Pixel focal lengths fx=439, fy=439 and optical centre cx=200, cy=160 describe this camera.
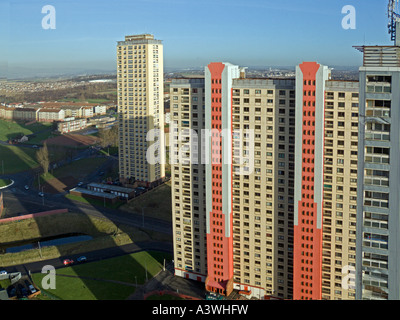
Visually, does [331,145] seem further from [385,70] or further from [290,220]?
[385,70]

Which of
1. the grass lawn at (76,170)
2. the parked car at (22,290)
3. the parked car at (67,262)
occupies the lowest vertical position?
the parked car at (22,290)

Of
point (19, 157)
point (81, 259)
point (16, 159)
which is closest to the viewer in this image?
point (81, 259)

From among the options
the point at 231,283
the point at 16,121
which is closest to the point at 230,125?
the point at 231,283

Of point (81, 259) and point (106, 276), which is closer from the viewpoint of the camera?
point (106, 276)

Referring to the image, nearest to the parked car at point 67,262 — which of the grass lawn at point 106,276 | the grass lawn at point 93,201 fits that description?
the grass lawn at point 106,276

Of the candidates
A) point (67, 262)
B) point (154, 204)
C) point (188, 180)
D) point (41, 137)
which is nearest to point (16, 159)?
point (41, 137)

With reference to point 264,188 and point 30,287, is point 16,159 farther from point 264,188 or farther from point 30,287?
point 264,188

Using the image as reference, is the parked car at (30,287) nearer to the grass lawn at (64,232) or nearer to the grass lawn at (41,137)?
the grass lawn at (64,232)
